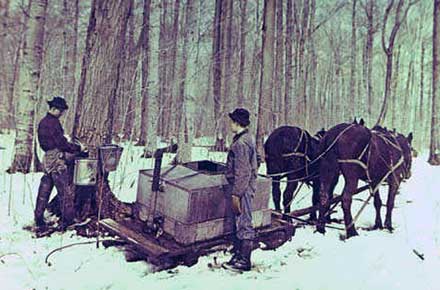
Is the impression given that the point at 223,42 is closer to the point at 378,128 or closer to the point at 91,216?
the point at 378,128

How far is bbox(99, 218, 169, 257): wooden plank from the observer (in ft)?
15.3

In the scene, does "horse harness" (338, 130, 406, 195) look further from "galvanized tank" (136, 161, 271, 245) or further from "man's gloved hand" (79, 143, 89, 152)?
"man's gloved hand" (79, 143, 89, 152)

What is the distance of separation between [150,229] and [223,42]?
555 inches

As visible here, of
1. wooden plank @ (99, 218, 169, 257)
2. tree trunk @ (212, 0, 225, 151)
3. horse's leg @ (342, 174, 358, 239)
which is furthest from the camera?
tree trunk @ (212, 0, 225, 151)

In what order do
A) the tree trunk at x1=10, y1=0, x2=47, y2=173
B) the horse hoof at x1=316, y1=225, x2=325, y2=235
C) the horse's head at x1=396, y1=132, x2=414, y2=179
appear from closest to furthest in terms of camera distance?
the horse hoof at x1=316, y1=225, x2=325, y2=235
the horse's head at x1=396, y1=132, x2=414, y2=179
the tree trunk at x1=10, y1=0, x2=47, y2=173

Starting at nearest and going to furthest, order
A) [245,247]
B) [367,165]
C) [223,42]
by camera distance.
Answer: [245,247] < [367,165] < [223,42]

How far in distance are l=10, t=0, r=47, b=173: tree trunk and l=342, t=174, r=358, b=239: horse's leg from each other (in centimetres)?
753

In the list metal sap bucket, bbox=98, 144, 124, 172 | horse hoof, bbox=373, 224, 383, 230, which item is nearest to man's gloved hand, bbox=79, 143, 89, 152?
metal sap bucket, bbox=98, 144, 124, 172

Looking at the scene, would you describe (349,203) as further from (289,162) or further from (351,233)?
(289,162)

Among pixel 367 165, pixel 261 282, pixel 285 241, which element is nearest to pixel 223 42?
pixel 367 165

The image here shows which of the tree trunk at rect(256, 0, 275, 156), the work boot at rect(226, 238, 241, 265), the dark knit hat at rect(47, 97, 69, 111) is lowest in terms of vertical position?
the work boot at rect(226, 238, 241, 265)

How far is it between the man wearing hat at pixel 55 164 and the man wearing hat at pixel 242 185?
2731mm

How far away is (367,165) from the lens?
7.07 metres

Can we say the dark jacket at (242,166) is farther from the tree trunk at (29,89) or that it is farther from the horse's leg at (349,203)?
the tree trunk at (29,89)
